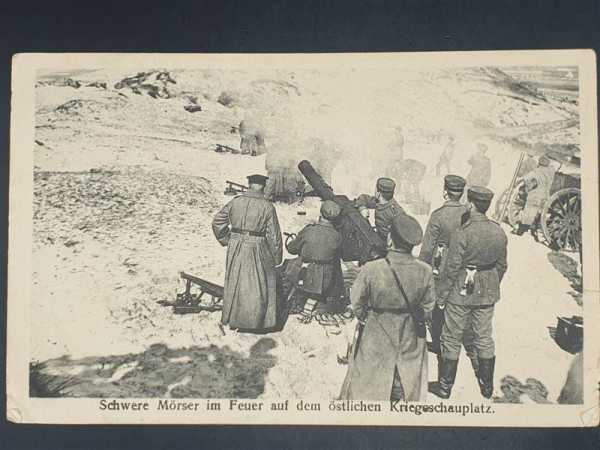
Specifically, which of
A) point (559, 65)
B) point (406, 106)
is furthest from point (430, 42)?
point (559, 65)

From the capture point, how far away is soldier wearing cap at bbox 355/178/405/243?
394 centimetres

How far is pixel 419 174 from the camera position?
156 inches

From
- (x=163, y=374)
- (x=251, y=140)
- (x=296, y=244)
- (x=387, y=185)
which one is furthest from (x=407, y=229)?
(x=163, y=374)

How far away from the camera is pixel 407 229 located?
3924 mm

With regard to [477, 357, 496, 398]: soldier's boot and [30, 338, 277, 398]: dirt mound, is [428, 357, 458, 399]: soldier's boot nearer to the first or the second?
[477, 357, 496, 398]: soldier's boot

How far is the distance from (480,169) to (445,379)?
3.69 ft

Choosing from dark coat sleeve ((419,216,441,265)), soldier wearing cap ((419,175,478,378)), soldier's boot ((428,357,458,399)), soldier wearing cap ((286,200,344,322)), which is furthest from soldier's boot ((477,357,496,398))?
soldier wearing cap ((286,200,344,322))

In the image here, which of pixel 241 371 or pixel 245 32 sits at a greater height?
pixel 245 32

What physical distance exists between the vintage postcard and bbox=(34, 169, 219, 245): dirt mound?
0.01 m

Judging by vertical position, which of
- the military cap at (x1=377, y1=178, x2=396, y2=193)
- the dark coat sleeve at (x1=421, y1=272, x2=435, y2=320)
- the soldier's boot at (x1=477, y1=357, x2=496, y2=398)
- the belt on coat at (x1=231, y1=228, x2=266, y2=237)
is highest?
the military cap at (x1=377, y1=178, x2=396, y2=193)

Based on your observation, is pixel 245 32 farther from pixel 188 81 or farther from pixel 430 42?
pixel 430 42

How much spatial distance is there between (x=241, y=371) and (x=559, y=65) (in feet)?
7.70

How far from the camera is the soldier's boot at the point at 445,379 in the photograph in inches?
151

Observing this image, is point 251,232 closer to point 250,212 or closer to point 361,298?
point 250,212
